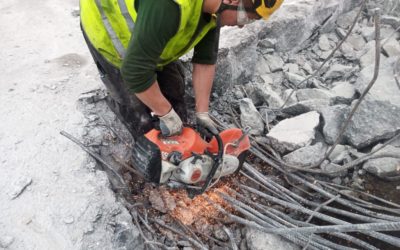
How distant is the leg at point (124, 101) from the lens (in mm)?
2559

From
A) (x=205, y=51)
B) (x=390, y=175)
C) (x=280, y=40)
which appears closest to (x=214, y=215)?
(x=205, y=51)

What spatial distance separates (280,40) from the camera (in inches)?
175

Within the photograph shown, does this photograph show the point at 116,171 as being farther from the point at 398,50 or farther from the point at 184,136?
the point at 398,50

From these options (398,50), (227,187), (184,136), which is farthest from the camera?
(398,50)

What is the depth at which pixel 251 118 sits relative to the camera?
342 cm

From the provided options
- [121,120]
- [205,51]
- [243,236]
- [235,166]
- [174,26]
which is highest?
[174,26]

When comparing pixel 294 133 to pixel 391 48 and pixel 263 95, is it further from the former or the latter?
pixel 391 48

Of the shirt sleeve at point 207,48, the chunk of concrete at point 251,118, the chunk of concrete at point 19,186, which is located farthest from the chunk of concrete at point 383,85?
the chunk of concrete at point 19,186

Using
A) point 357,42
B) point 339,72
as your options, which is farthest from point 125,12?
point 357,42

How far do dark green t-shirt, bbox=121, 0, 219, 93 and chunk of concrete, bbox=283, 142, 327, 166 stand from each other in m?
1.58

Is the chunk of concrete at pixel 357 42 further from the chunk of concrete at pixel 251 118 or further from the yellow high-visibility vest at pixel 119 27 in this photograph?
the yellow high-visibility vest at pixel 119 27

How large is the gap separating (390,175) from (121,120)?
2302 millimetres

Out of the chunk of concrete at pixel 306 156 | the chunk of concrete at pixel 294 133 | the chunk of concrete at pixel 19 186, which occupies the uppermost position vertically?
the chunk of concrete at pixel 19 186

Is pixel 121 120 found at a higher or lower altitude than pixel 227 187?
higher
